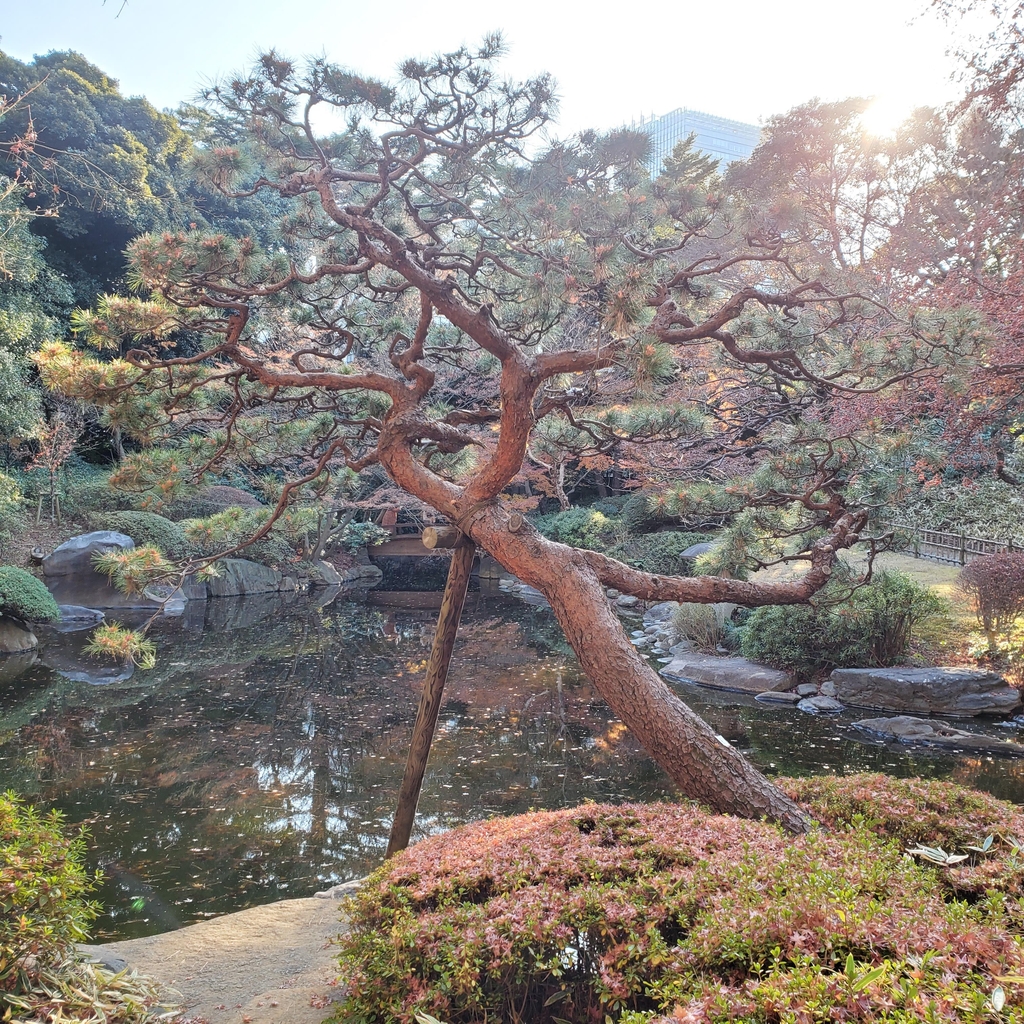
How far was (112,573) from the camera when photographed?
3.38 metres

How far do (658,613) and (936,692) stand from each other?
15.9 feet

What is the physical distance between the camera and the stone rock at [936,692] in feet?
20.1

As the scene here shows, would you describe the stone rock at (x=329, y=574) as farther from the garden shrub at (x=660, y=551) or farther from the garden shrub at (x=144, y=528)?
the garden shrub at (x=660, y=551)

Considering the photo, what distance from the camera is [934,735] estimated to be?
18.6 ft

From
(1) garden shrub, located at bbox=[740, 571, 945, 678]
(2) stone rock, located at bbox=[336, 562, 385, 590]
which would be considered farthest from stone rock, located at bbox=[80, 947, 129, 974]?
(2) stone rock, located at bbox=[336, 562, 385, 590]

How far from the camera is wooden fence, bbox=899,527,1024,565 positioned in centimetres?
927

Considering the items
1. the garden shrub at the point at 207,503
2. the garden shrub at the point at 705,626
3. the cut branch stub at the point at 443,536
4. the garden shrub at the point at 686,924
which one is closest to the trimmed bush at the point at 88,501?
the garden shrub at the point at 207,503

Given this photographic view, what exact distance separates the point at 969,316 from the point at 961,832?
2.16 meters

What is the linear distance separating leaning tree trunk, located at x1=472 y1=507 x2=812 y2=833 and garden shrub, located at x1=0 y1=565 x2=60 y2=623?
8.32 metres

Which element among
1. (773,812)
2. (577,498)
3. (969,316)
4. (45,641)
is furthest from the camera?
(577,498)

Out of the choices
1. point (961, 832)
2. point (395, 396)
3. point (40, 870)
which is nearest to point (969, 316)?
point (961, 832)

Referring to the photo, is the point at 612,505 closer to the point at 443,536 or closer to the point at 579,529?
the point at 579,529

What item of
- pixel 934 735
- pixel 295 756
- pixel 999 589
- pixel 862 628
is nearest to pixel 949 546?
pixel 999 589

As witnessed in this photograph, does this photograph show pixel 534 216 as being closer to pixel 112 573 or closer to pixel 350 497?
pixel 112 573
